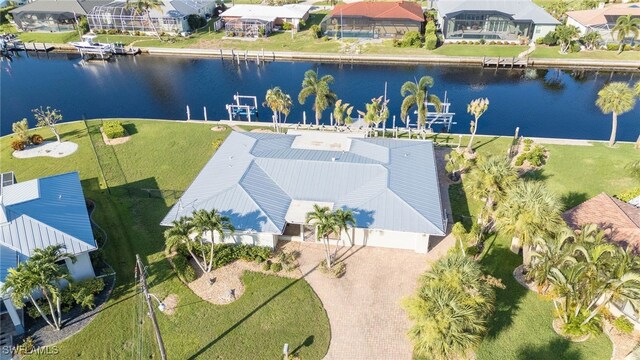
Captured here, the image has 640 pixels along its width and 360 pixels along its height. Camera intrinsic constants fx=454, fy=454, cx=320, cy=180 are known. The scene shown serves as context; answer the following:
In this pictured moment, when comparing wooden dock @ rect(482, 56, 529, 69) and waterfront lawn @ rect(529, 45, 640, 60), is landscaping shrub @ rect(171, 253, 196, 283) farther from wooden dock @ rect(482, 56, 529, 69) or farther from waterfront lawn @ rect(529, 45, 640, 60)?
waterfront lawn @ rect(529, 45, 640, 60)

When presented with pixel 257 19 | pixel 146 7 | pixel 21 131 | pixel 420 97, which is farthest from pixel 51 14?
pixel 420 97

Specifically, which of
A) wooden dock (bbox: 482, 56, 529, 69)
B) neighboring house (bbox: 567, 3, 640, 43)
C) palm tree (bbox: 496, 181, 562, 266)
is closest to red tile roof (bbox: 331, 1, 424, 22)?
wooden dock (bbox: 482, 56, 529, 69)

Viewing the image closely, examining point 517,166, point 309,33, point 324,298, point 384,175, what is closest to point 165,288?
point 324,298

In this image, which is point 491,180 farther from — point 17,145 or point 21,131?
point 21,131

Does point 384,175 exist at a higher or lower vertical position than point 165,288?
higher

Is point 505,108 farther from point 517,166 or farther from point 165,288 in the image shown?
point 165,288

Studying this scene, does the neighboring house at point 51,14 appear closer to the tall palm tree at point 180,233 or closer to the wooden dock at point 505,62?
the wooden dock at point 505,62
